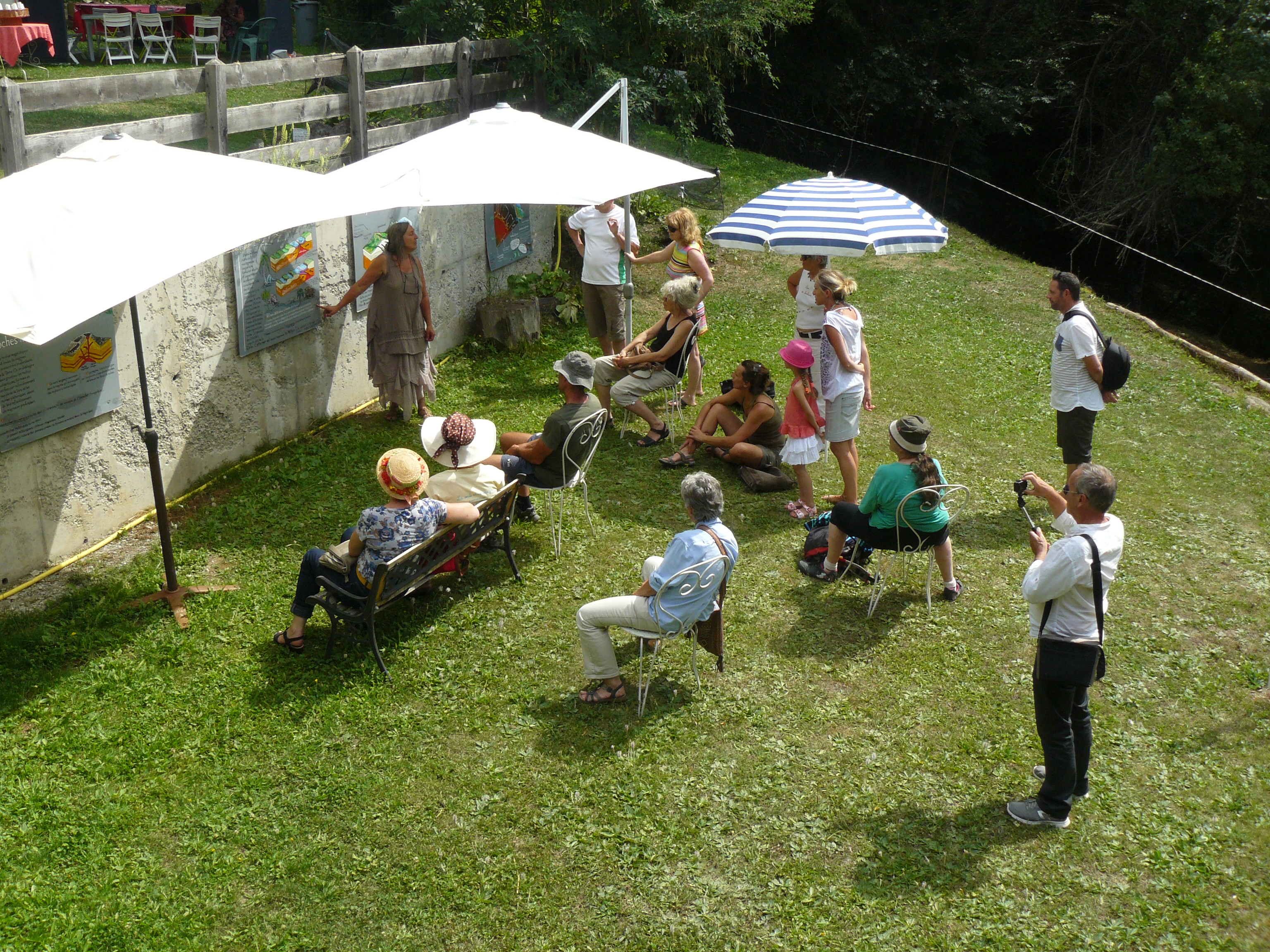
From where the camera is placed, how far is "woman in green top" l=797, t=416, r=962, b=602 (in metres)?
5.90

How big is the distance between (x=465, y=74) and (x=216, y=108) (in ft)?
13.0

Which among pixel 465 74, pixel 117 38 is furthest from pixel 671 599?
pixel 117 38

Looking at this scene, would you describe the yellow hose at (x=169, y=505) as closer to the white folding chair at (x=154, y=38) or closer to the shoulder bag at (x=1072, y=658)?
the shoulder bag at (x=1072, y=658)

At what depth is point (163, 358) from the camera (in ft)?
22.0

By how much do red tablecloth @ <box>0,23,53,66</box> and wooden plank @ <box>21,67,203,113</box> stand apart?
11188 mm

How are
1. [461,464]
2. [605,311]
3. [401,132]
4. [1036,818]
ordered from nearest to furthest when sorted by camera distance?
[1036,818] → [461,464] → [605,311] → [401,132]

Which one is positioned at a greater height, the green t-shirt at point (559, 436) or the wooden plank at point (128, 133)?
the wooden plank at point (128, 133)

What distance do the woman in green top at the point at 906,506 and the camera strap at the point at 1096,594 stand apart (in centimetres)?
149

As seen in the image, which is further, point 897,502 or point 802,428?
point 802,428

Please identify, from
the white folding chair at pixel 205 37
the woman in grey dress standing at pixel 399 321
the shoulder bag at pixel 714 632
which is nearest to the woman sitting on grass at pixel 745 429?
the woman in grey dress standing at pixel 399 321

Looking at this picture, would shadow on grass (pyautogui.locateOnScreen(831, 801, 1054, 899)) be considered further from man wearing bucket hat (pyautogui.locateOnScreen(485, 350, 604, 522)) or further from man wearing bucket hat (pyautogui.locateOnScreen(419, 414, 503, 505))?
man wearing bucket hat (pyautogui.locateOnScreen(485, 350, 604, 522))

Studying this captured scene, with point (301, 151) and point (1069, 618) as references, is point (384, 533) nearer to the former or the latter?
point (1069, 618)

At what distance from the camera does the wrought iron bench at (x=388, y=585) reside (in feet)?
17.3

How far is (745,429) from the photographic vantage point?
787 cm
